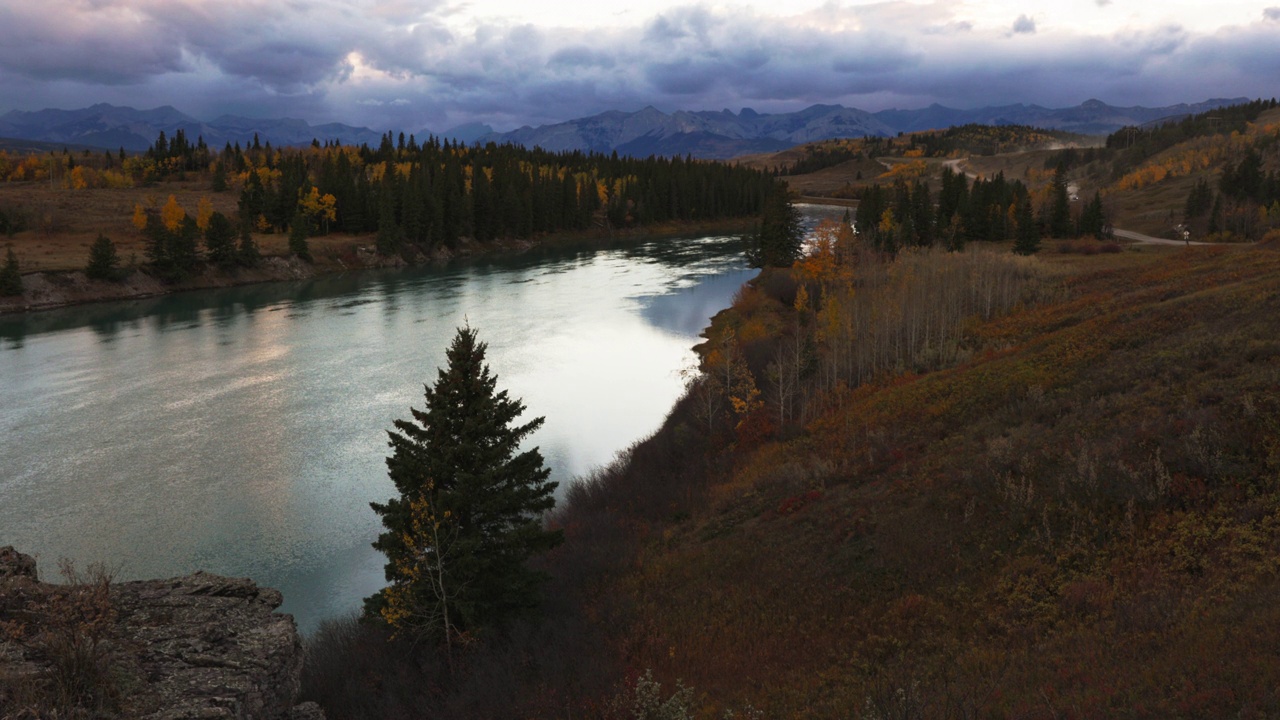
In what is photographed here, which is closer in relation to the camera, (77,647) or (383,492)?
(77,647)

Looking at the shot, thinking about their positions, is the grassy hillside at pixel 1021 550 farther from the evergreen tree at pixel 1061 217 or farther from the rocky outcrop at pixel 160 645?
the evergreen tree at pixel 1061 217

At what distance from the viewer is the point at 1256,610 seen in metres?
11.4

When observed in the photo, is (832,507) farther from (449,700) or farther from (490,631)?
(449,700)

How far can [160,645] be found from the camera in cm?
1642

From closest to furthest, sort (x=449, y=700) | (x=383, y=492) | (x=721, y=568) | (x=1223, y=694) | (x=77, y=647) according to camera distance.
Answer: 1. (x=1223, y=694)
2. (x=77, y=647)
3. (x=449, y=700)
4. (x=721, y=568)
5. (x=383, y=492)

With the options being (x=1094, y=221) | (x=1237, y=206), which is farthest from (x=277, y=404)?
(x=1237, y=206)

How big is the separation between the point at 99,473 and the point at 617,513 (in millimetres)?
24214

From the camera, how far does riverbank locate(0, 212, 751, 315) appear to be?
77.4 meters

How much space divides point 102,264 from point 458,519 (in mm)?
85256

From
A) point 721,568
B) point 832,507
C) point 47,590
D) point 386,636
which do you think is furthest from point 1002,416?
point 47,590

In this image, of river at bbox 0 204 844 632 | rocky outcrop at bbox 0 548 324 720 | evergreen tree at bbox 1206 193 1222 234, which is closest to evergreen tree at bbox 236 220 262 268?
river at bbox 0 204 844 632

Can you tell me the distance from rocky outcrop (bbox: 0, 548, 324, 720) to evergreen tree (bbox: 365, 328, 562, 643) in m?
2.80

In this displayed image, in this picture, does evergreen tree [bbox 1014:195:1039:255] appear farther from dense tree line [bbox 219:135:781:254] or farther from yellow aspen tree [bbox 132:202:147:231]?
yellow aspen tree [bbox 132:202:147:231]

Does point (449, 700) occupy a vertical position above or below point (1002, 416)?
below
